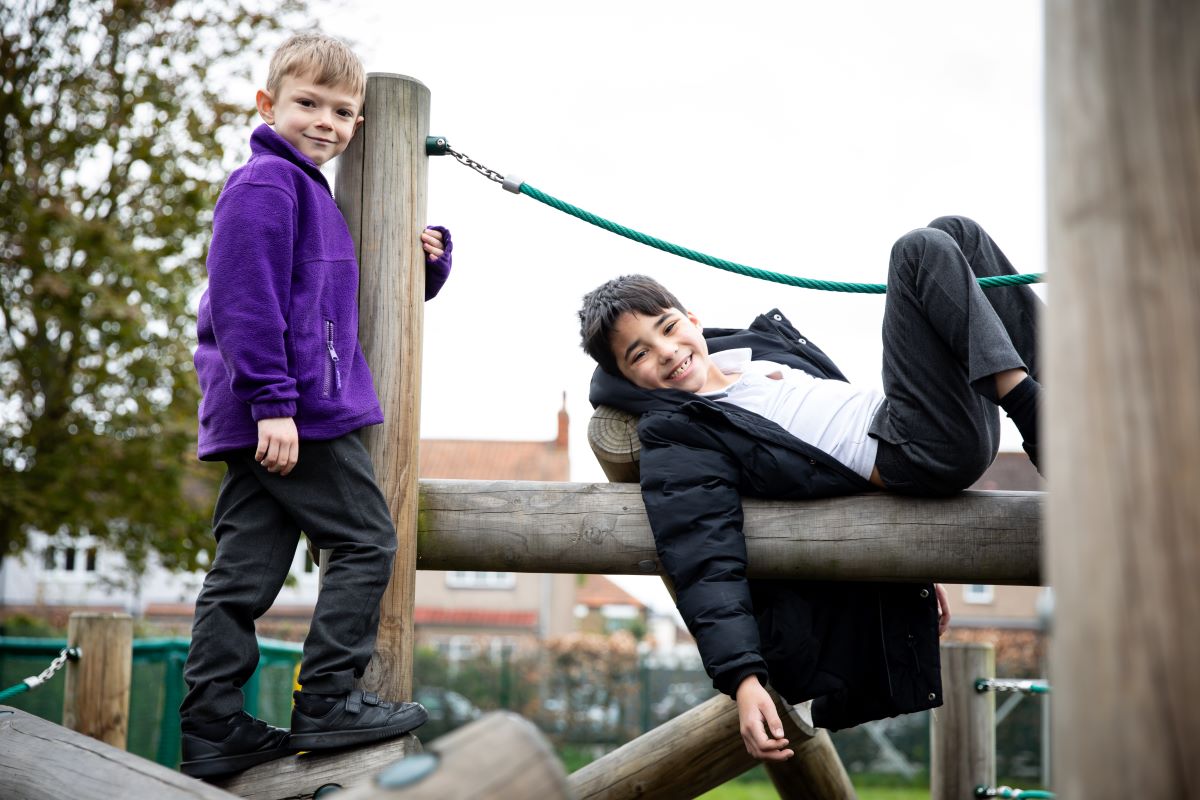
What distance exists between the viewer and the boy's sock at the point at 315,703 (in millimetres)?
2365

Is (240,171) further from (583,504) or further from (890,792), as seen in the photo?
(890,792)

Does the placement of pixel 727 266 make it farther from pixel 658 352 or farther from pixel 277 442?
pixel 277 442

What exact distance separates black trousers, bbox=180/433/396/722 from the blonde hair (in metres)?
0.85

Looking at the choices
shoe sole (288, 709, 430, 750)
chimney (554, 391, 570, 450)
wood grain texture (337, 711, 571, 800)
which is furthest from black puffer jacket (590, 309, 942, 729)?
chimney (554, 391, 570, 450)

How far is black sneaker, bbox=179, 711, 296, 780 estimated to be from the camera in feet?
7.64

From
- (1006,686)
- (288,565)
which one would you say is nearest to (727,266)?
(288,565)

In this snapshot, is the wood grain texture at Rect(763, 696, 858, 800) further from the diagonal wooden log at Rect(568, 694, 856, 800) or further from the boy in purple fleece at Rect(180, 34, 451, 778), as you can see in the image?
the boy in purple fleece at Rect(180, 34, 451, 778)

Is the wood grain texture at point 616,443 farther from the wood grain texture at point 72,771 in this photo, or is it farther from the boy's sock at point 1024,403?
the wood grain texture at point 72,771

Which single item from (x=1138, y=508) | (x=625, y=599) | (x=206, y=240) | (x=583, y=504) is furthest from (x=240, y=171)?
(x=625, y=599)

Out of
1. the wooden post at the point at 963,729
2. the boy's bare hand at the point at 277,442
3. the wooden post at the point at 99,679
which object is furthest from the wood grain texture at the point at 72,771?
the wooden post at the point at 963,729

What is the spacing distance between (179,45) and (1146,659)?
40.8 ft

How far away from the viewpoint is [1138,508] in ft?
3.36

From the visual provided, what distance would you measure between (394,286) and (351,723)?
102 centimetres

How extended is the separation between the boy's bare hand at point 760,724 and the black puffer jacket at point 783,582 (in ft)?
0.80
